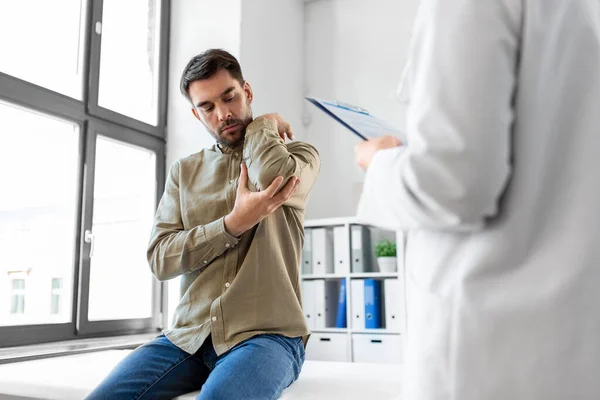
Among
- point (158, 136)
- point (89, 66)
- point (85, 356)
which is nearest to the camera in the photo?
point (85, 356)

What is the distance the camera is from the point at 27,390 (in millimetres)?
1588

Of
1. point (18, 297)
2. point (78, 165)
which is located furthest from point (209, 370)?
point (78, 165)

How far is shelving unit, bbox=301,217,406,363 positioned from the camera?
122 inches

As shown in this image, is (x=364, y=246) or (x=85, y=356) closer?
(x=85, y=356)

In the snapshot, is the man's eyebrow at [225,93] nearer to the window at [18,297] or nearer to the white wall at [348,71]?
the window at [18,297]

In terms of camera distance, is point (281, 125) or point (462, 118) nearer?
point (462, 118)

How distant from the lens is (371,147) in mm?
756

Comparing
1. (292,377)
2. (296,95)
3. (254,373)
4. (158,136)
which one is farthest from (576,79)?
(296,95)

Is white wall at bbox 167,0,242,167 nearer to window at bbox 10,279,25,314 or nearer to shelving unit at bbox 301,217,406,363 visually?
shelving unit at bbox 301,217,406,363

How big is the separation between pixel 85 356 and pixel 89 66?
142 centimetres

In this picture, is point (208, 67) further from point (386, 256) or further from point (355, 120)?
point (386, 256)

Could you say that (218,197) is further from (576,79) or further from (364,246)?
(364,246)

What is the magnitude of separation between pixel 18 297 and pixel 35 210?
0.39 metres

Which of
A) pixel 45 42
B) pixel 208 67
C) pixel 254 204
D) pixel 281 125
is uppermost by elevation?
pixel 45 42
